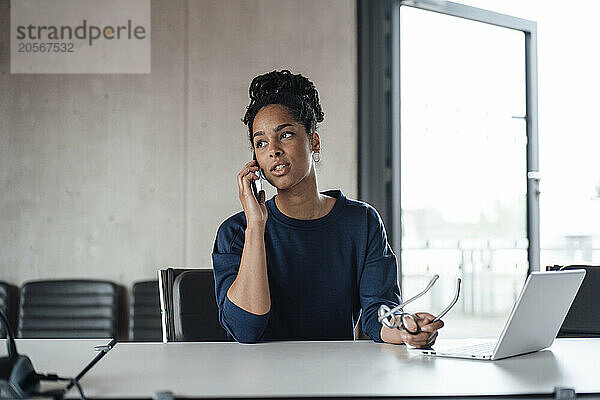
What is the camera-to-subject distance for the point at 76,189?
415 cm

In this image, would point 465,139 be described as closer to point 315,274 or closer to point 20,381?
point 315,274

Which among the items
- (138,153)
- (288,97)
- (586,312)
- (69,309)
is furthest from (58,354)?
(138,153)

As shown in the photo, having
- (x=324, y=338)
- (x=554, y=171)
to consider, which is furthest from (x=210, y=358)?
(x=554, y=171)

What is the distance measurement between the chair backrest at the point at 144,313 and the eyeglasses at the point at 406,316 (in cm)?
236

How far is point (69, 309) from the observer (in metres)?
3.99

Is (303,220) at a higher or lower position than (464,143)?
lower

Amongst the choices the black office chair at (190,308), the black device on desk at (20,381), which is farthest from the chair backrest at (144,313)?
the black device on desk at (20,381)

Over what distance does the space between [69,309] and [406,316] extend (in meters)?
2.79

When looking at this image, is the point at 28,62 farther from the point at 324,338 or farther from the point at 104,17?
the point at 324,338

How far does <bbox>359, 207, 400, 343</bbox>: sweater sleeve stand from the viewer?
1.95m

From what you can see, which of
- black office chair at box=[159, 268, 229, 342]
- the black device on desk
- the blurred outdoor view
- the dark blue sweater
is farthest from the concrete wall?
the black device on desk

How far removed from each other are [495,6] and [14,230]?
3.22 metres

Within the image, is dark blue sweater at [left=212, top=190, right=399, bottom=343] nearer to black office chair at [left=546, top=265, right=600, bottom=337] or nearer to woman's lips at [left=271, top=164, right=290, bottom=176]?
woman's lips at [left=271, top=164, right=290, bottom=176]

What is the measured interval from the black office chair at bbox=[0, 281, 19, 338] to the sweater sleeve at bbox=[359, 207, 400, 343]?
8.82 ft
